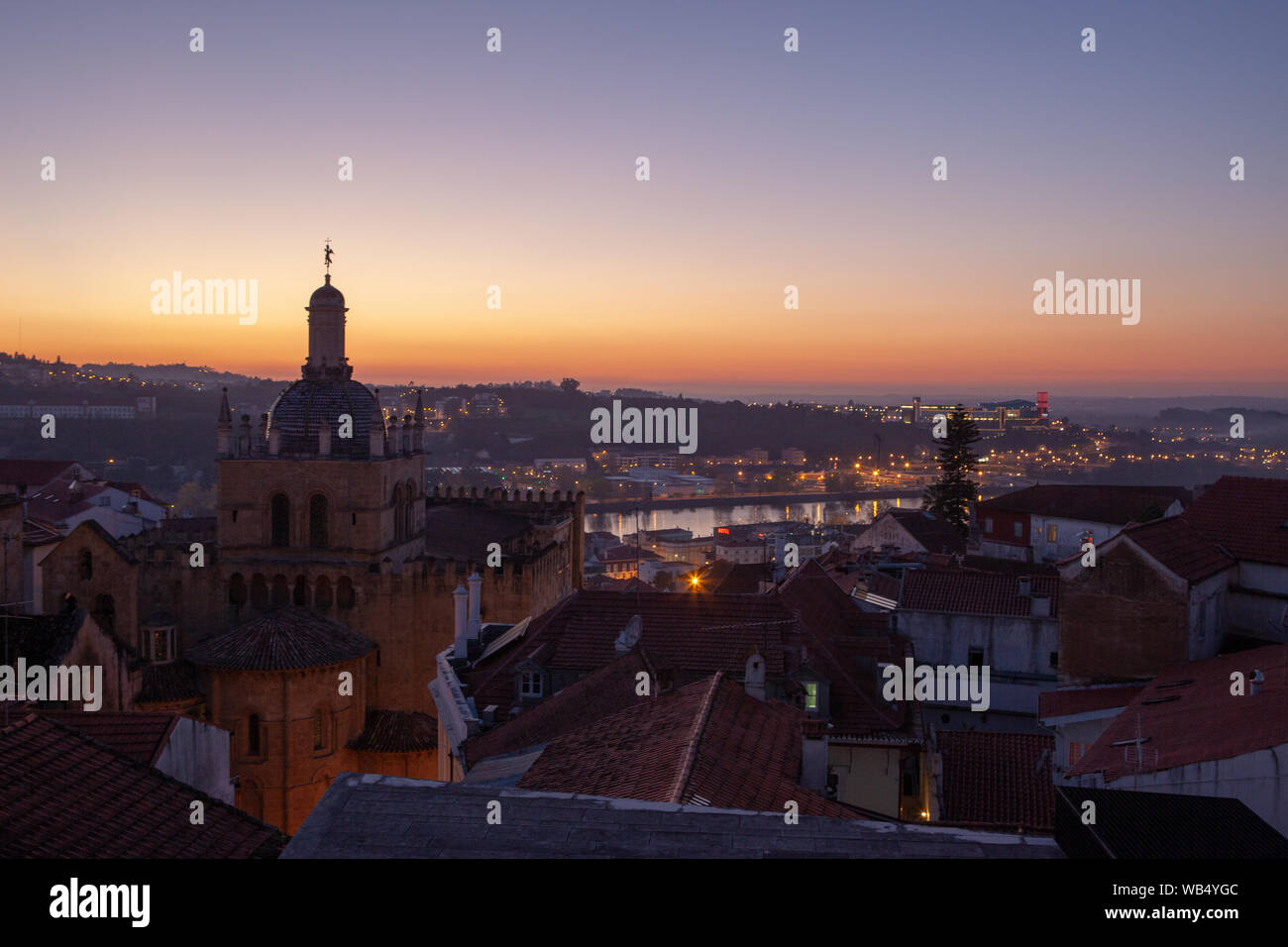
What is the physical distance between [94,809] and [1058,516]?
49517 mm

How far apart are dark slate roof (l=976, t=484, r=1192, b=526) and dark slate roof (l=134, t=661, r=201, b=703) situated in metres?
37.8

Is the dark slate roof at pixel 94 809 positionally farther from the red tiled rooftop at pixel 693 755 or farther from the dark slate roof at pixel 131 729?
the red tiled rooftop at pixel 693 755

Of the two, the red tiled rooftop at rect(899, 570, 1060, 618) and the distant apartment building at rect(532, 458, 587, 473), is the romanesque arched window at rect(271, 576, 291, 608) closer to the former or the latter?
the red tiled rooftop at rect(899, 570, 1060, 618)

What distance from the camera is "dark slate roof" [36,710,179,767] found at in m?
13.4

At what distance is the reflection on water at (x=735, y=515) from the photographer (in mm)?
162375

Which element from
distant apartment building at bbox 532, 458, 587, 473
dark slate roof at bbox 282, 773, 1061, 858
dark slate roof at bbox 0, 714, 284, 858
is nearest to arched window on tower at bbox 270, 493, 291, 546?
dark slate roof at bbox 0, 714, 284, 858

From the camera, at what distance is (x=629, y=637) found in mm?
22172

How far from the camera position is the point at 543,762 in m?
15.8

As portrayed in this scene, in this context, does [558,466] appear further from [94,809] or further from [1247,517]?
[94,809]

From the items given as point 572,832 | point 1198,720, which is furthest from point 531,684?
point 572,832

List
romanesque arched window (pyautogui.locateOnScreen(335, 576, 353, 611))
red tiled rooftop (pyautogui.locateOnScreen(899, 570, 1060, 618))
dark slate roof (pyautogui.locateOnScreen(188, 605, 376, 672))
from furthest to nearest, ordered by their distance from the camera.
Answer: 1. romanesque arched window (pyautogui.locateOnScreen(335, 576, 353, 611))
2. red tiled rooftop (pyautogui.locateOnScreen(899, 570, 1060, 618))
3. dark slate roof (pyautogui.locateOnScreen(188, 605, 376, 672))

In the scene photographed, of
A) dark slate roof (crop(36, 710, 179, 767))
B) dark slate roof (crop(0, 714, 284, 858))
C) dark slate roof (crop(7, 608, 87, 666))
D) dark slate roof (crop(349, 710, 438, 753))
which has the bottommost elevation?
dark slate roof (crop(349, 710, 438, 753))
